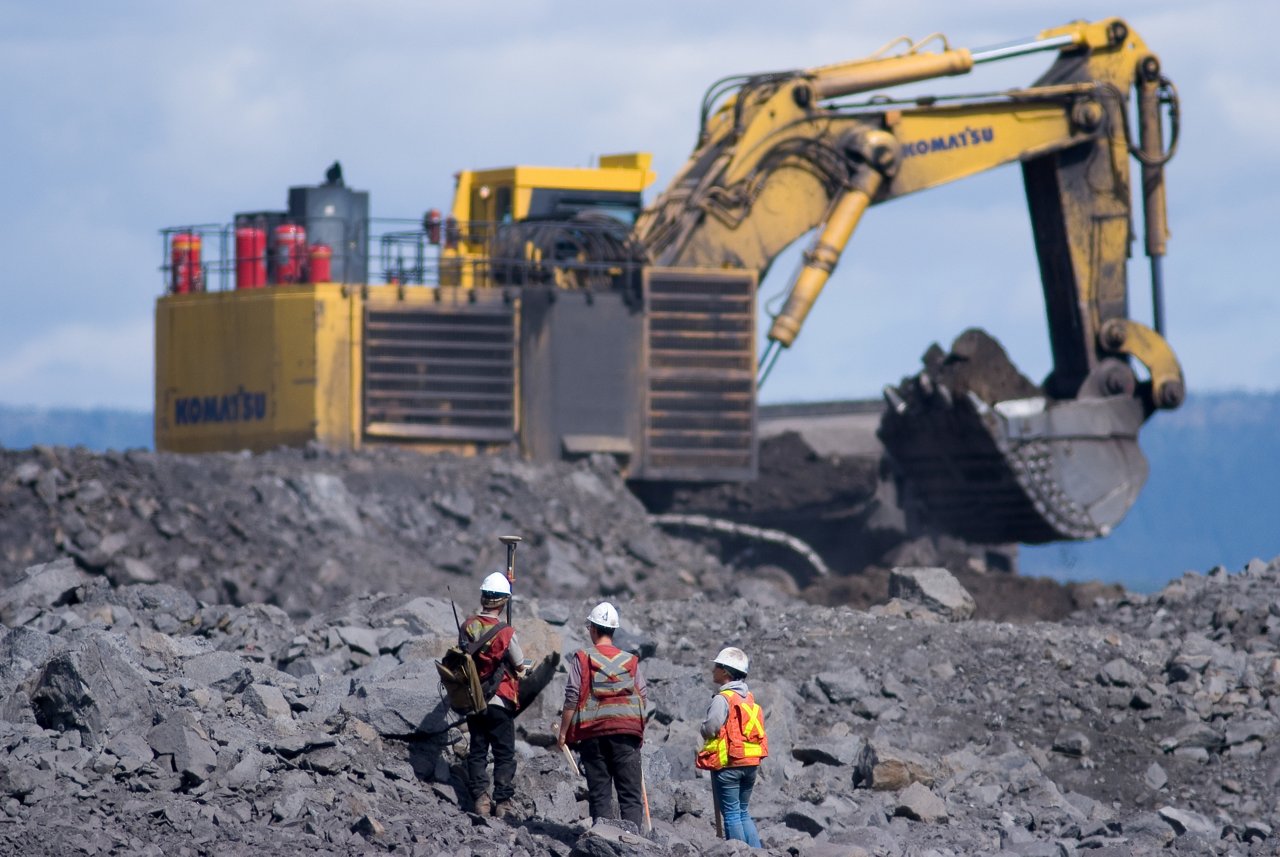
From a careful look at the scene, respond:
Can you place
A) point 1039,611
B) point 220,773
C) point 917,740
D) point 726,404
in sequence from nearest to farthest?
point 220,773 → point 917,740 → point 1039,611 → point 726,404

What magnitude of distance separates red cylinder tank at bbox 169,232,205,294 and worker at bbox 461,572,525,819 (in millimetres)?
11835

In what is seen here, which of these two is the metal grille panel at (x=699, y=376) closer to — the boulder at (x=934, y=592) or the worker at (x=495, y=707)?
the boulder at (x=934, y=592)

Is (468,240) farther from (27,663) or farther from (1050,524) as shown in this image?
(27,663)

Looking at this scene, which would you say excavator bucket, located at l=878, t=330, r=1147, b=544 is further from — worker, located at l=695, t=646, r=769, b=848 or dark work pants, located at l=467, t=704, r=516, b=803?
dark work pants, located at l=467, t=704, r=516, b=803

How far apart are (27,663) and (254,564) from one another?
7279mm

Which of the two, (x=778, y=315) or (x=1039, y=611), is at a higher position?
(x=778, y=315)

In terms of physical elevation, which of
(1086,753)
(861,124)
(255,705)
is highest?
(861,124)

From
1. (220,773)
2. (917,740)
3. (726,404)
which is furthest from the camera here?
(726,404)

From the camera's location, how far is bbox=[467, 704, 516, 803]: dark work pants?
886 centimetres

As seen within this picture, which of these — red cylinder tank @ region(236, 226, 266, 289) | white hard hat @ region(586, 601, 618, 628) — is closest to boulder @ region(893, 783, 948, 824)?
Answer: white hard hat @ region(586, 601, 618, 628)

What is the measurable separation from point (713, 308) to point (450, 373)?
2633mm

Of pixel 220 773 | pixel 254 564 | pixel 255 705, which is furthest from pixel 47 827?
pixel 254 564

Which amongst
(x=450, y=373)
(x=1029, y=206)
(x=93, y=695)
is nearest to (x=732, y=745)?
(x=93, y=695)

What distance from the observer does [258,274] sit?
19.5 m
